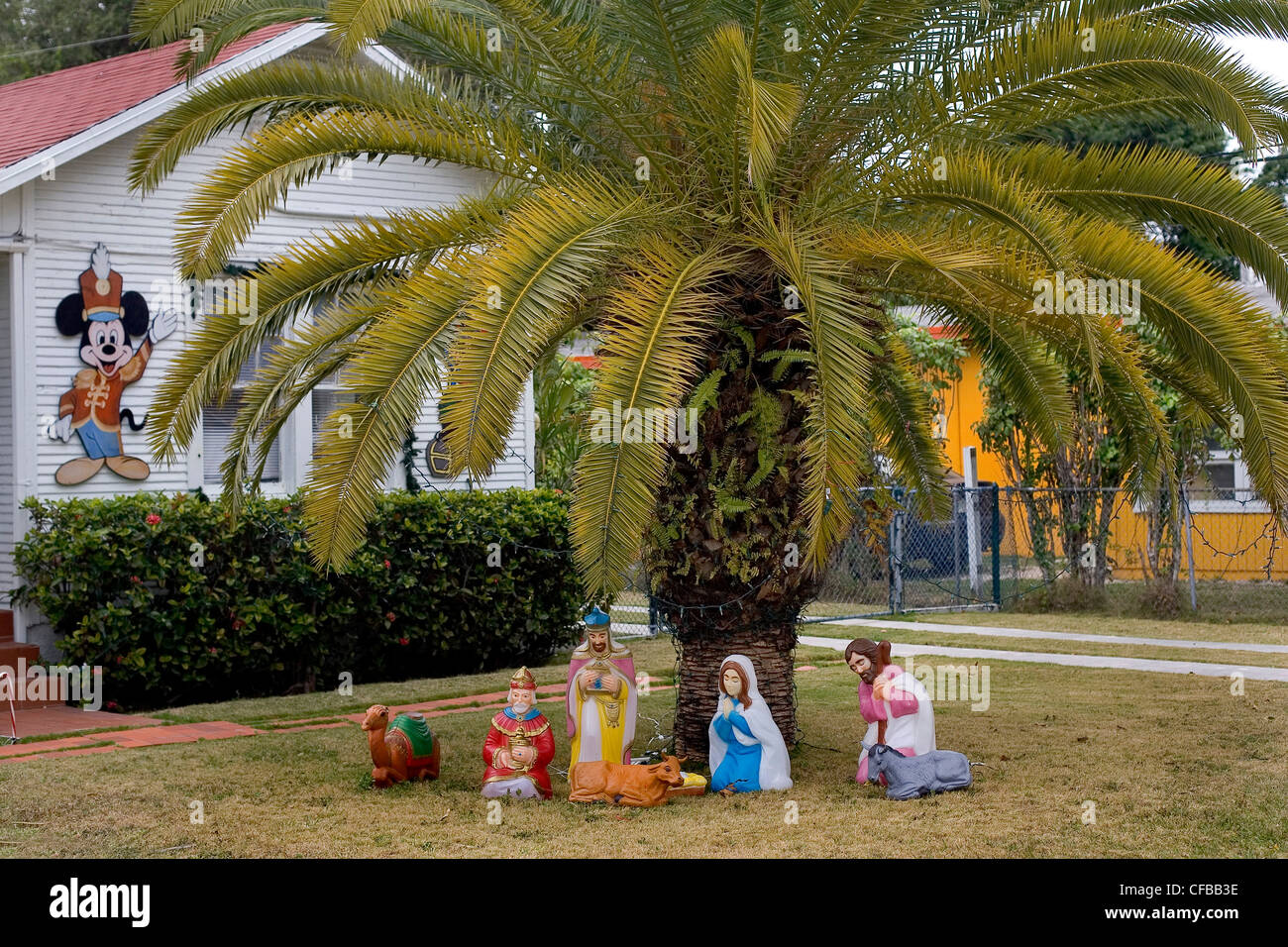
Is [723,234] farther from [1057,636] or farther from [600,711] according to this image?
[1057,636]

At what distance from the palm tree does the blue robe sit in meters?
0.82

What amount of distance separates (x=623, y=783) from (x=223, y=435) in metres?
6.88

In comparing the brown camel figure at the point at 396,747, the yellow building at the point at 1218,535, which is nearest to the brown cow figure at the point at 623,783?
the brown camel figure at the point at 396,747

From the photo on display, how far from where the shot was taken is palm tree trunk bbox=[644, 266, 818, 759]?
852 cm

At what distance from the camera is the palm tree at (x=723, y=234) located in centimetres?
716

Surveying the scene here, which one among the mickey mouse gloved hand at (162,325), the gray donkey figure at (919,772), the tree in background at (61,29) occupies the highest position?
the tree in background at (61,29)

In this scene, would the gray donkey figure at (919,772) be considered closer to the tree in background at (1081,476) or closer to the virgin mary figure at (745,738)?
the virgin mary figure at (745,738)

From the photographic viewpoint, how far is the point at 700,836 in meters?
7.07

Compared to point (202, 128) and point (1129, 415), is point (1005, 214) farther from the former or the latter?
point (202, 128)

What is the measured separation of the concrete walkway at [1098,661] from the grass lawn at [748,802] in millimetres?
1851

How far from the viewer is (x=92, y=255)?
1205cm
